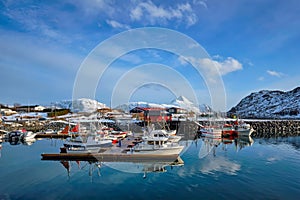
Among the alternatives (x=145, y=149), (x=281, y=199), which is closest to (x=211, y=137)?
(x=145, y=149)

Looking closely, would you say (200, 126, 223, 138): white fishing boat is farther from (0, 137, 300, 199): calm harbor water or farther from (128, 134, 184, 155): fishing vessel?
(128, 134, 184, 155): fishing vessel

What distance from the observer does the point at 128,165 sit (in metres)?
16.1

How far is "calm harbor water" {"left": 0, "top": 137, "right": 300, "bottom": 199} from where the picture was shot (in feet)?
36.2

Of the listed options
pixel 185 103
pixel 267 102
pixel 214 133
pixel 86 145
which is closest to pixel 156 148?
pixel 86 145

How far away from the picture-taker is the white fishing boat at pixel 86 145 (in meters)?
19.2

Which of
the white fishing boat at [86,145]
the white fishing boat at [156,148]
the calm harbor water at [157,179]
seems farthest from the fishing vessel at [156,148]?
the white fishing boat at [86,145]

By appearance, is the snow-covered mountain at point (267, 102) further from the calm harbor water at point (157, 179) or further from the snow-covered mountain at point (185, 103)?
the calm harbor water at point (157, 179)

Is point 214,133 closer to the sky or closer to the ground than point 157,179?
closer to the sky

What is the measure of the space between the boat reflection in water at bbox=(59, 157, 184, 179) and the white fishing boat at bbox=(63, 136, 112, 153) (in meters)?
1.44

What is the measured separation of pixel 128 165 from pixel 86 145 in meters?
5.30

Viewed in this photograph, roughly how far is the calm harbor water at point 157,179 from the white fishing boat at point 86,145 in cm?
181

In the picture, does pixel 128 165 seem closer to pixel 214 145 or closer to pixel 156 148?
pixel 156 148

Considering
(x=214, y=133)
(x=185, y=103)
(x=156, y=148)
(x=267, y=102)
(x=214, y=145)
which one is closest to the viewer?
(x=156, y=148)

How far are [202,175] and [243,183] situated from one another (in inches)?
98.8
